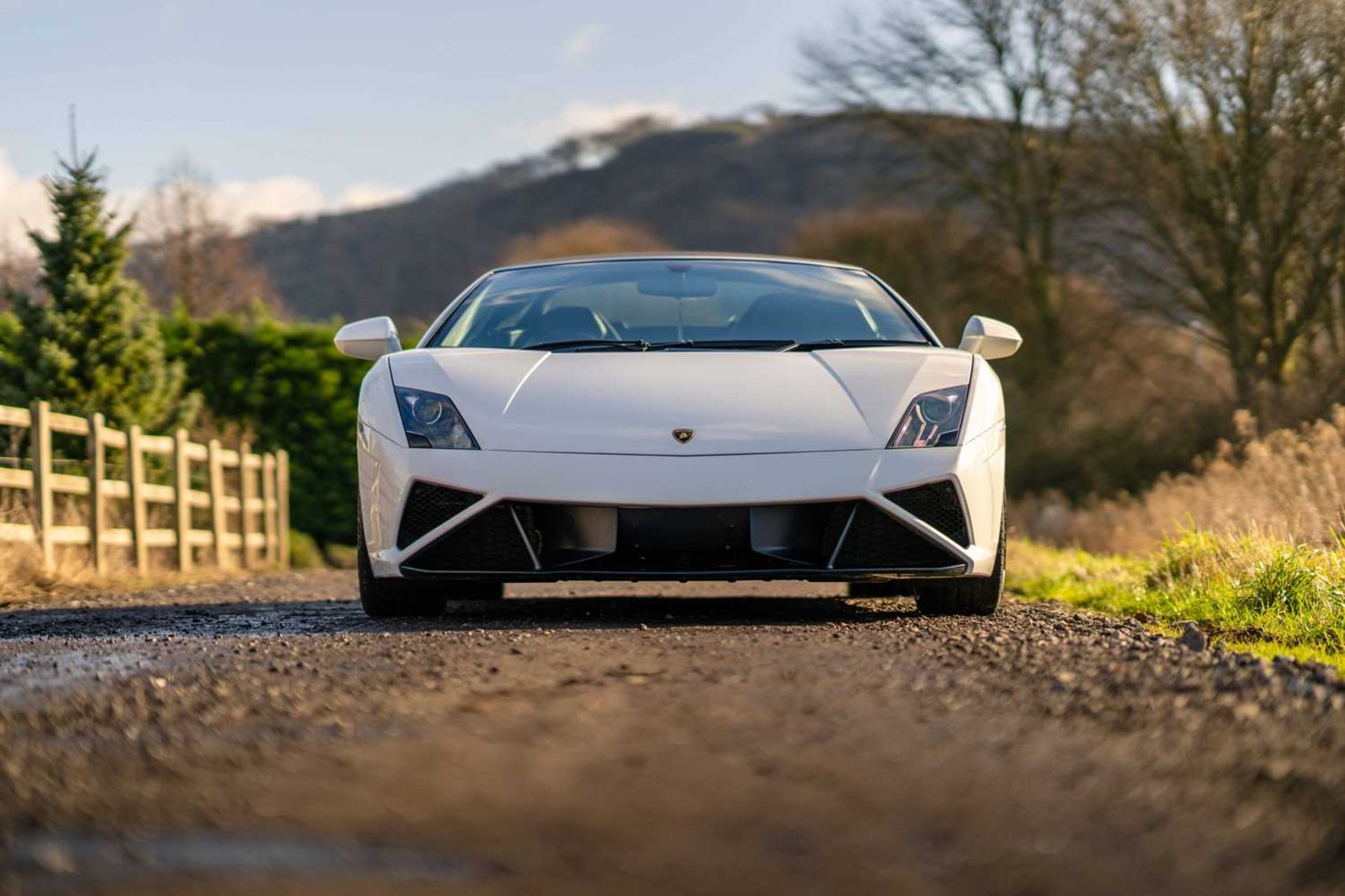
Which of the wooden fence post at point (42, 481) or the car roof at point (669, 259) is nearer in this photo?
the car roof at point (669, 259)

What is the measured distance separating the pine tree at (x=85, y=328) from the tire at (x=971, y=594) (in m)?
13.5

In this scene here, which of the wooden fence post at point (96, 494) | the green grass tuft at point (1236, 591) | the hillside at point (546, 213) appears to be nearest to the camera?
the green grass tuft at point (1236, 591)

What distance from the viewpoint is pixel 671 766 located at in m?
2.66

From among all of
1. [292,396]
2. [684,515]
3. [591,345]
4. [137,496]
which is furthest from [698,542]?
[292,396]

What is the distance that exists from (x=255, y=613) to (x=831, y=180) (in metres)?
91.4

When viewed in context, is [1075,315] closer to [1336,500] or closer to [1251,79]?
[1251,79]

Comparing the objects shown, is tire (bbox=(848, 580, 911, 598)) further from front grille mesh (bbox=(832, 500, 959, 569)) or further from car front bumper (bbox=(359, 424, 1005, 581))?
car front bumper (bbox=(359, 424, 1005, 581))

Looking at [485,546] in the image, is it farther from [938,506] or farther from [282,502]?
[282,502]

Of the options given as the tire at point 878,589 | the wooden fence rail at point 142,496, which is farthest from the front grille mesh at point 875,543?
the wooden fence rail at point 142,496

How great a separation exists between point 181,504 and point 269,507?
383 cm

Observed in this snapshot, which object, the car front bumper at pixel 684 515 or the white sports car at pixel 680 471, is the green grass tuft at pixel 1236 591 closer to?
the white sports car at pixel 680 471

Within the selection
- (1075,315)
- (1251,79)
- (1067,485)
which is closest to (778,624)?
(1251,79)

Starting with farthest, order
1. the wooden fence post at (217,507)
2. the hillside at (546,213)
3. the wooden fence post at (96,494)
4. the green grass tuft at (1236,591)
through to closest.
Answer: the hillside at (546,213) → the wooden fence post at (217,507) → the wooden fence post at (96,494) → the green grass tuft at (1236,591)

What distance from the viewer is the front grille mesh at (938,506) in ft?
16.5
